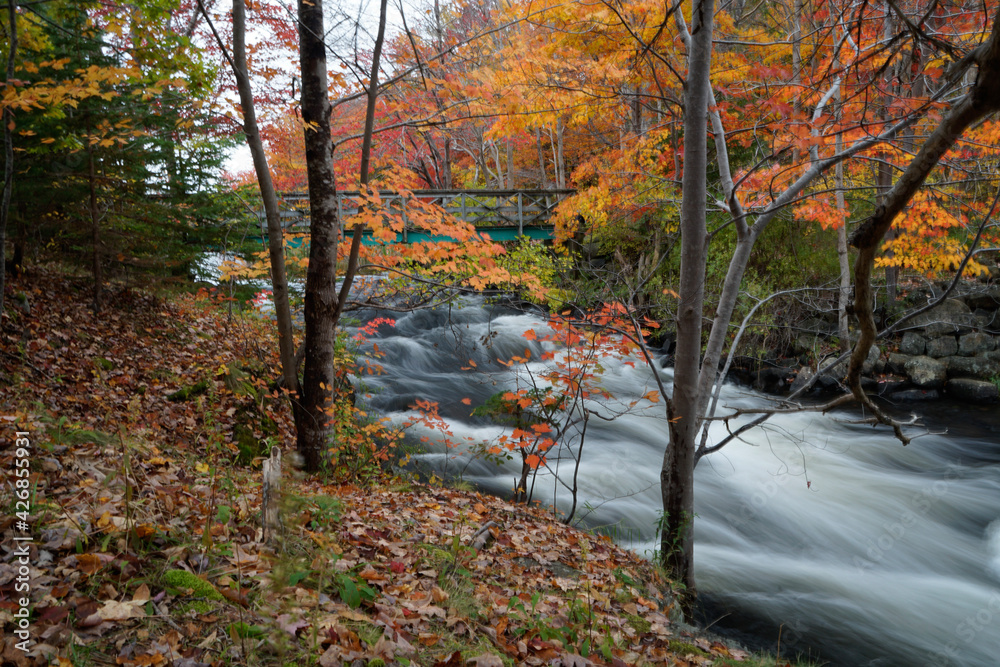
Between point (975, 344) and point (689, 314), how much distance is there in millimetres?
11154

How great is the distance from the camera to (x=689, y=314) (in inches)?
171

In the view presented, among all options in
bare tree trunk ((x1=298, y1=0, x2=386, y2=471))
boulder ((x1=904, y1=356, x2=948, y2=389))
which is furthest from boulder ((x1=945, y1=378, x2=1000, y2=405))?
bare tree trunk ((x1=298, y1=0, x2=386, y2=471))

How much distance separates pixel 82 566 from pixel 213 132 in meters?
9.26

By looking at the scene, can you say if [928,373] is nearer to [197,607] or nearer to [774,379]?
[774,379]

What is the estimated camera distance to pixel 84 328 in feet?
23.4

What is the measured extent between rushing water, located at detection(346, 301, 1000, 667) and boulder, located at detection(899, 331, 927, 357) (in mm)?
1595

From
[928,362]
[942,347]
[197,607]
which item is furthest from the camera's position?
[942,347]

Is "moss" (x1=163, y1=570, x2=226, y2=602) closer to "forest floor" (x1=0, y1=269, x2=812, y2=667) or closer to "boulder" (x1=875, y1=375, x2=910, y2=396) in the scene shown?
"forest floor" (x1=0, y1=269, x2=812, y2=667)

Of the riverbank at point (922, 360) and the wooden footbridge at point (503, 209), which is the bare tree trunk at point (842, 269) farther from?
the wooden footbridge at point (503, 209)

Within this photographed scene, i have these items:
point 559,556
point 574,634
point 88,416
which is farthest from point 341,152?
point 574,634

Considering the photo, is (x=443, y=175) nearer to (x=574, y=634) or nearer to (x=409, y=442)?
(x=409, y=442)

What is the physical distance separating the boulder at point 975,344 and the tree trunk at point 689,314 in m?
10.7

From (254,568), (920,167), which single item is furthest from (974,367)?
(254,568)

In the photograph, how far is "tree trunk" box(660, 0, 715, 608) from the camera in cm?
412
